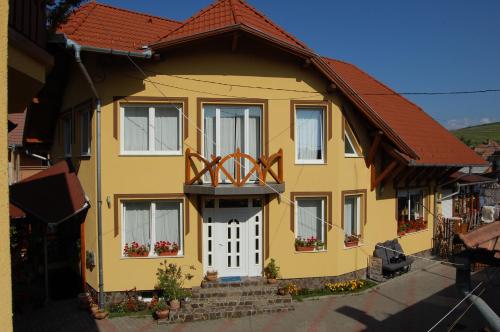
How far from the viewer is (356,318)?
Answer: 9.96 m

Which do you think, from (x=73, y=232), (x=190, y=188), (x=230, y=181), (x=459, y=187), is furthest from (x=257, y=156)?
(x=459, y=187)

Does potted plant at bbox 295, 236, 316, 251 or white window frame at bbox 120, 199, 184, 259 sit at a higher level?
white window frame at bbox 120, 199, 184, 259

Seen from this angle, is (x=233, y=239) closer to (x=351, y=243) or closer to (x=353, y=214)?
(x=351, y=243)

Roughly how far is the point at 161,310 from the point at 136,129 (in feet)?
15.3

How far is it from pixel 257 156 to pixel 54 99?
7626 mm

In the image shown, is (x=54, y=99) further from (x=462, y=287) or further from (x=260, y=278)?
(x=462, y=287)

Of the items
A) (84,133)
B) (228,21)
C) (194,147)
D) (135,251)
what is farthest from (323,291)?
(84,133)

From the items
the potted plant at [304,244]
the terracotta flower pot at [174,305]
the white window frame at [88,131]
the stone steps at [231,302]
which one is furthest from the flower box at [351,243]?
the white window frame at [88,131]

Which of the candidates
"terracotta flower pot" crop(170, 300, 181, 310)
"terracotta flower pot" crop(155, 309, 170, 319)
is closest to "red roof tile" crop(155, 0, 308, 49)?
"terracotta flower pot" crop(170, 300, 181, 310)

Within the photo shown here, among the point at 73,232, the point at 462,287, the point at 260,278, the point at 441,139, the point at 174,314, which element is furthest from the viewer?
the point at 441,139

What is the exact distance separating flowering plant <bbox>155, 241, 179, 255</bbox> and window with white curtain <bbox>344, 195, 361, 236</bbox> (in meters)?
5.22

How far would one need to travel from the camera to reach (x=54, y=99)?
46.5 ft

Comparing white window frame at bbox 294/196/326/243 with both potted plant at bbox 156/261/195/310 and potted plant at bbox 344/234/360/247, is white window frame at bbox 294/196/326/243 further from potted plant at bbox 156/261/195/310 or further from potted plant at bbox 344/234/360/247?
potted plant at bbox 156/261/195/310

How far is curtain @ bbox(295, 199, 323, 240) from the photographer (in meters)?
12.1
